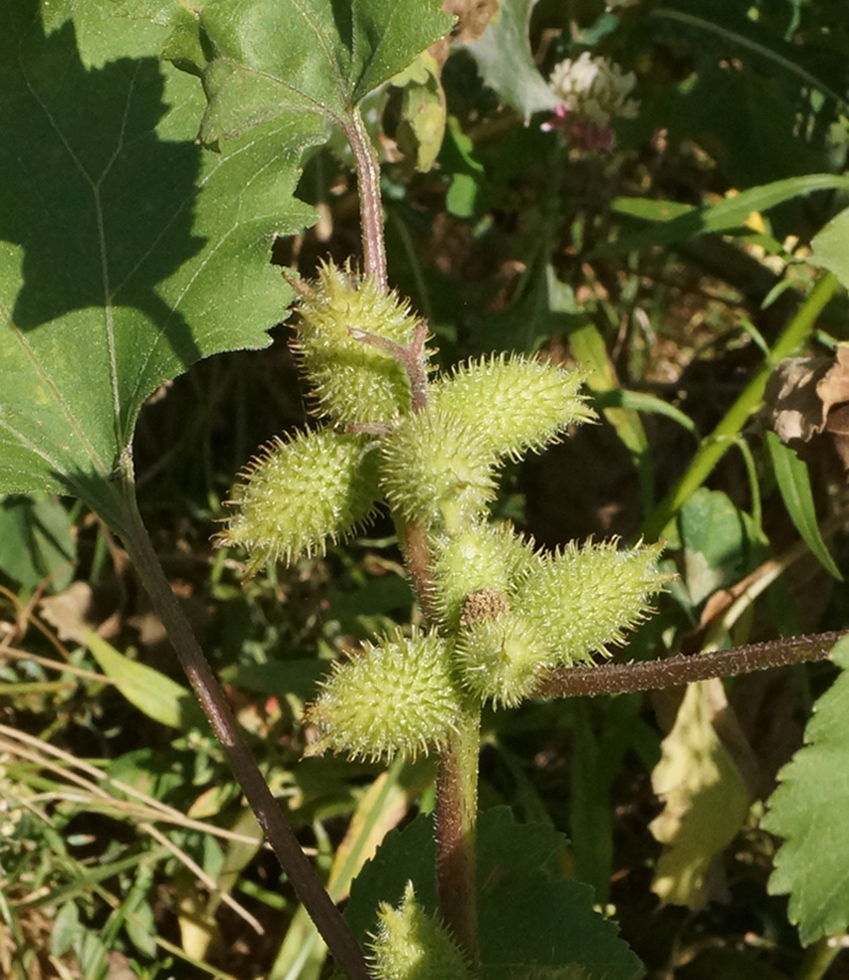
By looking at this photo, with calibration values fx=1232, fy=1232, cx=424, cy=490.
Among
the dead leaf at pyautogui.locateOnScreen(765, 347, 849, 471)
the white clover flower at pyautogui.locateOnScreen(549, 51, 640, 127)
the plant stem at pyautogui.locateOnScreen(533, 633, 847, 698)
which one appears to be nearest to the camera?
the plant stem at pyautogui.locateOnScreen(533, 633, 847, 698)

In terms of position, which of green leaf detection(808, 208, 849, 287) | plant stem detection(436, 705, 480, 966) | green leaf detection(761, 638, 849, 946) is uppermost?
green leaf detection(808, 208, 849, 287)

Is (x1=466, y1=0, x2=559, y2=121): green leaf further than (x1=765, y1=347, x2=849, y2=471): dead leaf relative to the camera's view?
Yes

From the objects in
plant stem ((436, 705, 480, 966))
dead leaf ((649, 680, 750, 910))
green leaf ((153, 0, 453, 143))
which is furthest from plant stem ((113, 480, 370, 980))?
dead leaf ((649, 680, 750, 910))

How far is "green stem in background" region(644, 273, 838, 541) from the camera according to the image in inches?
79.3

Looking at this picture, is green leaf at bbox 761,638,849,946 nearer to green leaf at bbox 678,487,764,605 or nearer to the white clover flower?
green leaf at bbox 678,487,764,605

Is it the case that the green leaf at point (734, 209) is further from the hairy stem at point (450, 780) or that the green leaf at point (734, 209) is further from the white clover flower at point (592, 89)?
the hairy stem at point (450, 780)

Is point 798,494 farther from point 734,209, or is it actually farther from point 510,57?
point 510,57

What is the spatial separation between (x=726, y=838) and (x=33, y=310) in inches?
50.7

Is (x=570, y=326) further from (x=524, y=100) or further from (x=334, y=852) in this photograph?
(x=334, y=852)

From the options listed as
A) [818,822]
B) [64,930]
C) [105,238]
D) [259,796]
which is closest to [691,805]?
[818,822]

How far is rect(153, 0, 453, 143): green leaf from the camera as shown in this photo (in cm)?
135

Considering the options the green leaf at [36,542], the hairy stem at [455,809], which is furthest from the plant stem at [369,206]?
the green leaf at [36,542]

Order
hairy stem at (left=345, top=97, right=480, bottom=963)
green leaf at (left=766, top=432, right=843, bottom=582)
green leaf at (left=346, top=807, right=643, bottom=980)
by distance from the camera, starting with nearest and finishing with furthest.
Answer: hairy stem at (left=345, top=97, right=480, bottom=963) → green leaf at (left=346, top=807, right=643, bottom=980) → green leaf at (left=766, top=432, right=843, bottom=582)

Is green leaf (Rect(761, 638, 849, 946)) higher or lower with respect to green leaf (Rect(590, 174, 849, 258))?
lower
